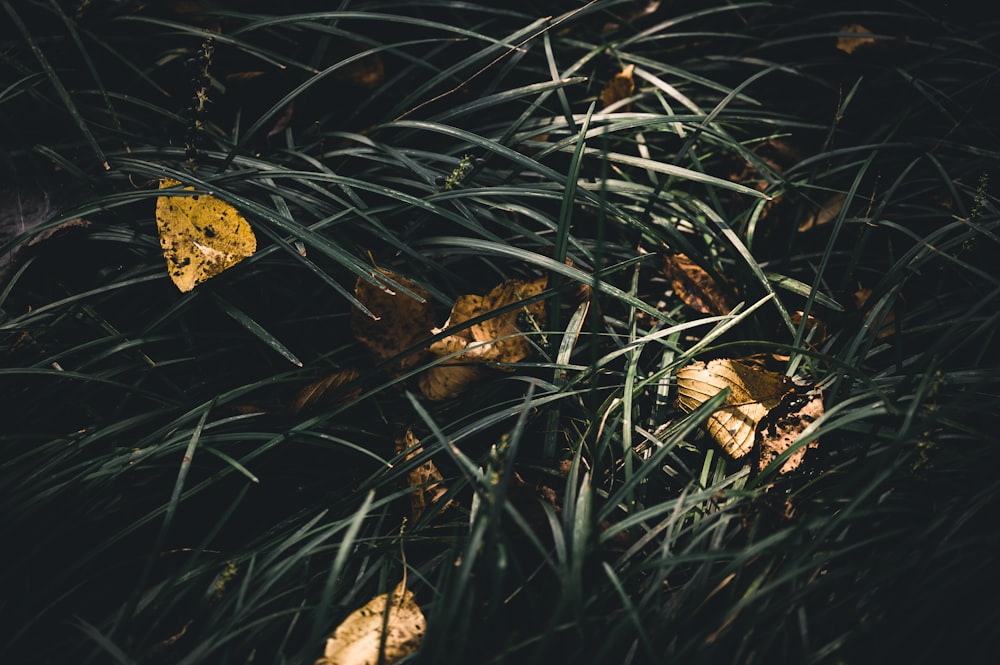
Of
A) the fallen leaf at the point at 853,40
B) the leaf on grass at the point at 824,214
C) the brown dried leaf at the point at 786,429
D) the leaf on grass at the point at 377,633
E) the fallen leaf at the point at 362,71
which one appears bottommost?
the leaf on grass at the point at 377,633

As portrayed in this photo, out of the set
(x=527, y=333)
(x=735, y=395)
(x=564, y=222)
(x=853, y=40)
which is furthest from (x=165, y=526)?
(x=853, y=40)

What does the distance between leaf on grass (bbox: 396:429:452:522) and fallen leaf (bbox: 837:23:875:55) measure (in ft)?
5.10

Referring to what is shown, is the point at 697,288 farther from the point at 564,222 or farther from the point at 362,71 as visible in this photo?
the point at 362,71

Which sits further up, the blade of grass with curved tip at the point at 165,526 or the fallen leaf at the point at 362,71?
the fallen leaf at the point at 362,71

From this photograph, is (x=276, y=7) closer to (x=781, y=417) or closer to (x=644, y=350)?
(x=644, y=350)

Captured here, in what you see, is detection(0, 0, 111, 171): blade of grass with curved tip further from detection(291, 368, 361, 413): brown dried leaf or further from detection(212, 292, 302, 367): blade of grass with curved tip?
detection(291, 368, 361, 413): brown dried leaf

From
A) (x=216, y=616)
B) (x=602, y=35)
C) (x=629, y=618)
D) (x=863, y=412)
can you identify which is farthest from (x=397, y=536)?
(x=602, y=35)

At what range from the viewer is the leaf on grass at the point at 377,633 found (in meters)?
0.84

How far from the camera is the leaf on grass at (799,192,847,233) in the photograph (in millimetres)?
1471

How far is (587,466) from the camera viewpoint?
1.10 meters

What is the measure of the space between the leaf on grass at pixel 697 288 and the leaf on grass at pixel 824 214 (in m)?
0.34

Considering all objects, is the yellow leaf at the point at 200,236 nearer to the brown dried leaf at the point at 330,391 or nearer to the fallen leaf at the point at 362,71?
the brown dried leaf at the point at 330,391

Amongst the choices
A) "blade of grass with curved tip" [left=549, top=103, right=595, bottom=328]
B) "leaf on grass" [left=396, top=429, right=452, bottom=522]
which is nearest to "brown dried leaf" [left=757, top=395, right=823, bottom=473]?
"blade of grass with curved tip" [left=549, top=103, right=595, bottom=328]

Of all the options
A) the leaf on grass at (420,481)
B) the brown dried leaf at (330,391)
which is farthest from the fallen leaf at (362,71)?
the leaf on grass at (420,481)
